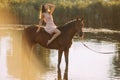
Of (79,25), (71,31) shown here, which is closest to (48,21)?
(71,31)

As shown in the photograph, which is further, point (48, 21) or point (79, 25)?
point (48, 21)

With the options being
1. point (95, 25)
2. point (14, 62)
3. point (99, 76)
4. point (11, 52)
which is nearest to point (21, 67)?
point (14, 62)

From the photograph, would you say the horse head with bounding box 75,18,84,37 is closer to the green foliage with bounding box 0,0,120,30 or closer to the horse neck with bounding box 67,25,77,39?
the horse neck with bounding box 67,25,77,39

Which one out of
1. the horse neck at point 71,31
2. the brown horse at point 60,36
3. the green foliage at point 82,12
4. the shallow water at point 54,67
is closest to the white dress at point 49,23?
the brown horse at point 60,36

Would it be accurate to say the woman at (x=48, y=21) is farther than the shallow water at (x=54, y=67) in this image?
Yes

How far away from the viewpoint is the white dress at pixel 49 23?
1362cm

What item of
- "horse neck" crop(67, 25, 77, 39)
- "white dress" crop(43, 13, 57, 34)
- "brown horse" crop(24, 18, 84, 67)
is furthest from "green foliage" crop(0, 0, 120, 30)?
"horse neck" crop(67, 25, 77, 39)

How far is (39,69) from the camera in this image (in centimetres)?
1427

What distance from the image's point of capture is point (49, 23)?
13766 millimetres

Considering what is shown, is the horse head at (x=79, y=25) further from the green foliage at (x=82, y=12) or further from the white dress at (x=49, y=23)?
the green foliage at (x=82, y=12)

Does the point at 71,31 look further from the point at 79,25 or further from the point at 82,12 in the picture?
the point at 82,12

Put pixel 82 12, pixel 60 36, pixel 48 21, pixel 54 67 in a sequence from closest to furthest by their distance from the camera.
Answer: pixel 48 21, pixel 60 36, pixel 54 67, pixel 82 12

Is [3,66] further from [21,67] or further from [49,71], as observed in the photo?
[49,71]

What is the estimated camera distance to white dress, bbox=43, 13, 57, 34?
13.6m
